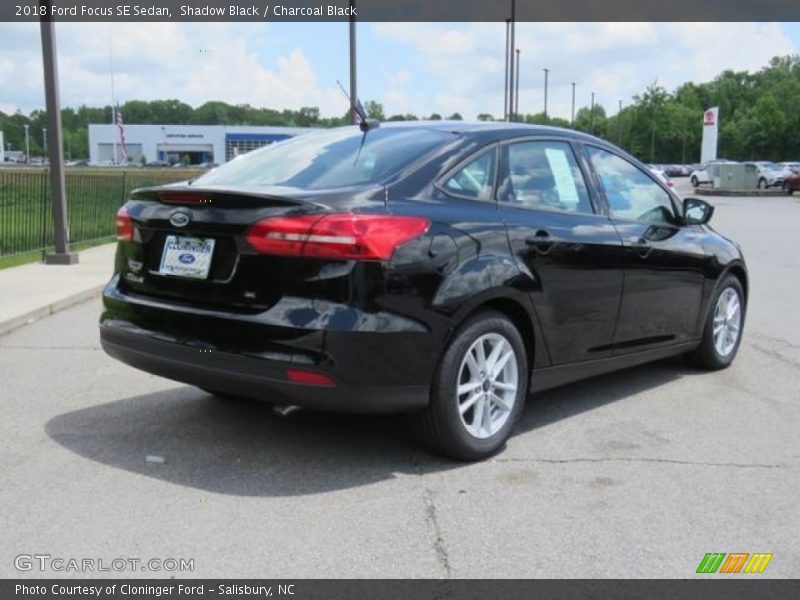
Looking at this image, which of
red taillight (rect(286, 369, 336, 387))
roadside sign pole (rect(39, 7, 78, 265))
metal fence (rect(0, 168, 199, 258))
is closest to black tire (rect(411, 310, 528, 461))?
red taillight (rect(286, 369, 336, 387))

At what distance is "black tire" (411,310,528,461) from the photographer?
399 centimetres

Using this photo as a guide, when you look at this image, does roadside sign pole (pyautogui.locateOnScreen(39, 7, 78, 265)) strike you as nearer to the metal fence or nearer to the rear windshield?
the metal fence

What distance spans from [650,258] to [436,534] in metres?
2.71

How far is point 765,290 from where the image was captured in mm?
10398

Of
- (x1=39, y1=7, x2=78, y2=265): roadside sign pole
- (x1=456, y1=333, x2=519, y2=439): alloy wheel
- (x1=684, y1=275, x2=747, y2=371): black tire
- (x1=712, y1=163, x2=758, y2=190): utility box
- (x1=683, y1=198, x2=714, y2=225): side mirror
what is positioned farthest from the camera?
(x1=712, y1=163, x2=758, y2=190): utility box

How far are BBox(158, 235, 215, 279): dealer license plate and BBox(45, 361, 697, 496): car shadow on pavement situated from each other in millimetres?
939

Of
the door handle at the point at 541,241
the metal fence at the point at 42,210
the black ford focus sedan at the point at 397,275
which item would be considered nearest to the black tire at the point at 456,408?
the black ford focus sedan at the point at 397,275

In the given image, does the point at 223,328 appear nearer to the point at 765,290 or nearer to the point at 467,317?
the point at 467,317

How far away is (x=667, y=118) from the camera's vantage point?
314 ft

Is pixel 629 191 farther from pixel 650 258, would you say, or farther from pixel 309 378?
pixel 309 378

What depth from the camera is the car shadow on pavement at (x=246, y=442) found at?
399 centimetres

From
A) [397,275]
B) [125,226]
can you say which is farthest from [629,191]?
[125,226]

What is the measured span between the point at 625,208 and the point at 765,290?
19.4 feet

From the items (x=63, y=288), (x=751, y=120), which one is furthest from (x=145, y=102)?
(x=63, y=288)
